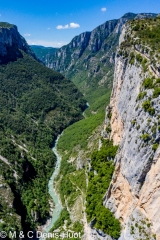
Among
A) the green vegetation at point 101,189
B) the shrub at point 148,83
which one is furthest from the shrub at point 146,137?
the green vegetation at point 101,189

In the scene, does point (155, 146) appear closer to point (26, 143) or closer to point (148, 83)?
point (148, 83)

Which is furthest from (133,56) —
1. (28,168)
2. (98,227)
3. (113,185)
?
(28,168)

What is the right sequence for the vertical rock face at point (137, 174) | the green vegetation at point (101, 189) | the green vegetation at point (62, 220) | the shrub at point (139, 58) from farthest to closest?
1. the green vegetation at point (62, 220)
2. the shrub at point (139, 58)
3. the green vegetation at point (101, 189)
4. the vertical rock face at point (137, 174)

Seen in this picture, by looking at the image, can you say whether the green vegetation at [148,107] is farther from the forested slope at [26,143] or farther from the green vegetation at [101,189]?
the forested slope at [26,143]

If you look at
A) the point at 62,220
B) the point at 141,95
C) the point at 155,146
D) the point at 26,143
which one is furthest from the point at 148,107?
the point at 26,143

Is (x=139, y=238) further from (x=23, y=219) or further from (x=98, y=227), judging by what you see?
(x=23, y=219)

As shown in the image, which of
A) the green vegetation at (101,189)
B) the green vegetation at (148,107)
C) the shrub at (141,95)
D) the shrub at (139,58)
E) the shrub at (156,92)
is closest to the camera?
the shrub at (156,92)
